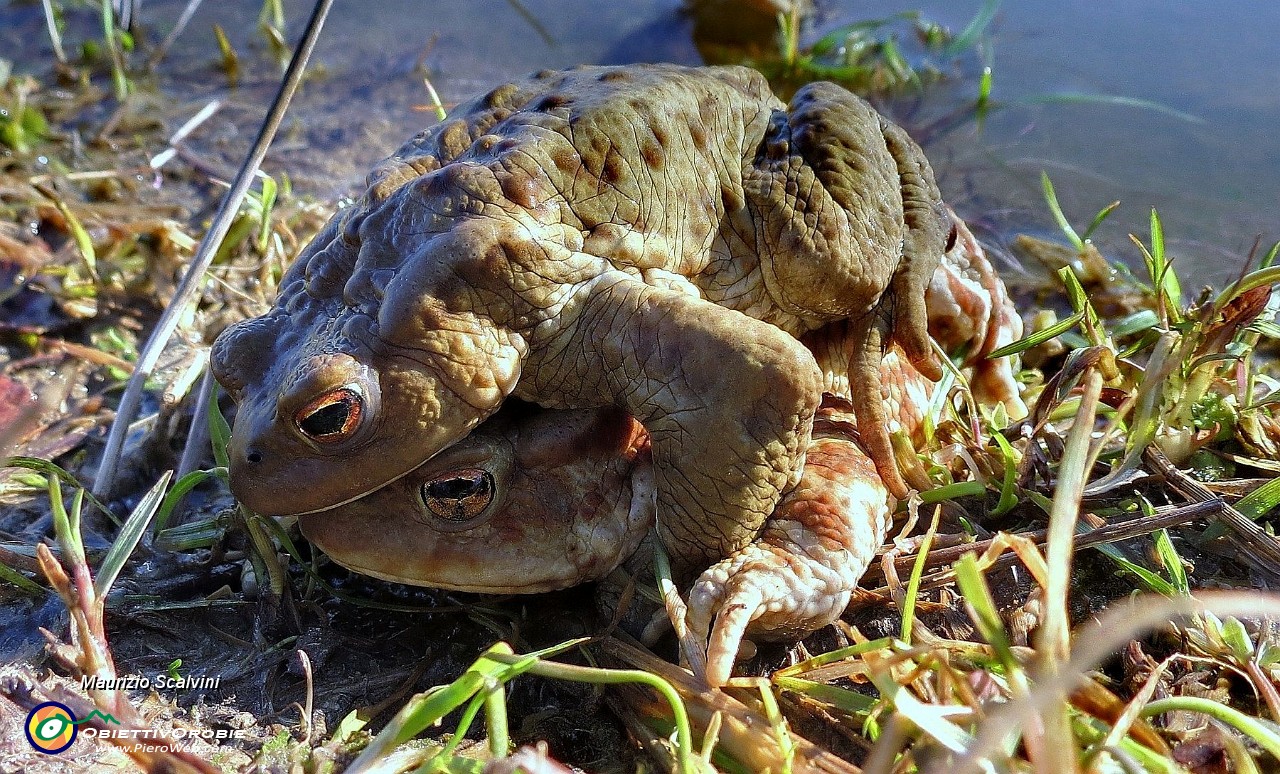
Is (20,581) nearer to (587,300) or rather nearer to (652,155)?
(587,300)

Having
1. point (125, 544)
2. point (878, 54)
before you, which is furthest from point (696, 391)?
point (878, 54)

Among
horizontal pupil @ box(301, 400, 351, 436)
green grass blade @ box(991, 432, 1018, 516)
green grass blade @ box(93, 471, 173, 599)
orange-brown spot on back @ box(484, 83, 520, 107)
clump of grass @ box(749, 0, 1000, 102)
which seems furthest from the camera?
clump of grass @ box(749, 0, 1000, 102)

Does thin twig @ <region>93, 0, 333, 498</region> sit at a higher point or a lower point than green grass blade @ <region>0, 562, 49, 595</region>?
higher

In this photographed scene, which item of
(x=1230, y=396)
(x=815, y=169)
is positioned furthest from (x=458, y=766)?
(x=1230, y=396)

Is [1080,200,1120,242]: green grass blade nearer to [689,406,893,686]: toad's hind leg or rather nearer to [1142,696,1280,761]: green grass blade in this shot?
[689,406,893,686]: toad's hind leg

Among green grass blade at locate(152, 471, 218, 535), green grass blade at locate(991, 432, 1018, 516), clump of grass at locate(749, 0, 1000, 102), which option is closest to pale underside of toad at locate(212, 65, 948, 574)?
green grass blade at locate(991, 432, 1018, 516)

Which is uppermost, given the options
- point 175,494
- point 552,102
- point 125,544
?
point 552,102
